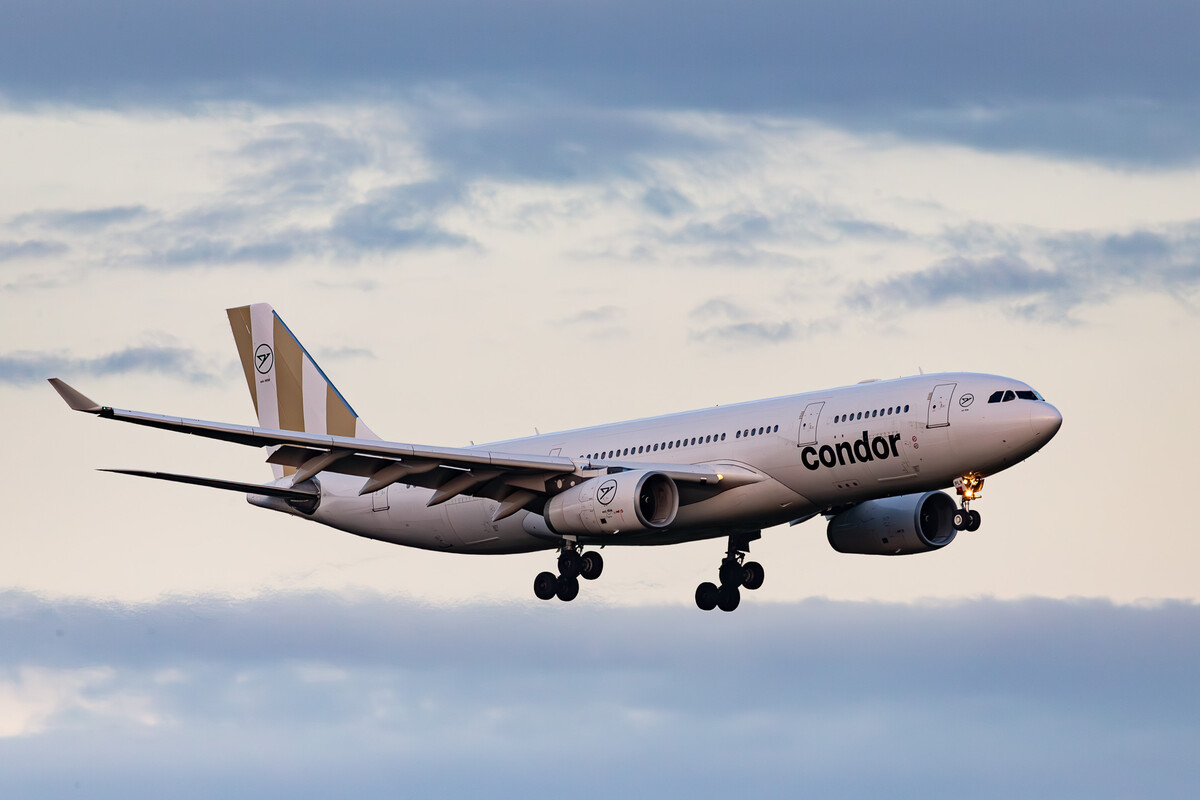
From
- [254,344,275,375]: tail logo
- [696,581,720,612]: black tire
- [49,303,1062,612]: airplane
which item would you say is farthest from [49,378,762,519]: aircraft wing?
[254,344,275,375]: tail logo

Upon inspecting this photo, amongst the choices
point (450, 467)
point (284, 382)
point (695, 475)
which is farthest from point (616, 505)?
point (284, 382)

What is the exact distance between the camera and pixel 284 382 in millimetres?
68312

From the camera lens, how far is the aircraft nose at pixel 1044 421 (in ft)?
165

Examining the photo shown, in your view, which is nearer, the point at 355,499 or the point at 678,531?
the point at 678,531

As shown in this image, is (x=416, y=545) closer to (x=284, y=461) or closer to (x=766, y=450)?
(x=284, y=461)

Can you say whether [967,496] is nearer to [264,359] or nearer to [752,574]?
[752,574]

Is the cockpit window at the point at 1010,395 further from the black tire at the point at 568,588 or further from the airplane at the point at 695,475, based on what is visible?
the black tire at the point at 568,588

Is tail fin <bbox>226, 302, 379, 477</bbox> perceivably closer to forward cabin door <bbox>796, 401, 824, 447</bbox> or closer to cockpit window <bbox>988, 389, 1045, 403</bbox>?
forward cabin door <bbox>796, 401, 824, 447</bbox>

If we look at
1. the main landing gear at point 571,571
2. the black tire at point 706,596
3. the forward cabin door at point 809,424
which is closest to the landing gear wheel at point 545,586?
the main landing gear at point 571,571

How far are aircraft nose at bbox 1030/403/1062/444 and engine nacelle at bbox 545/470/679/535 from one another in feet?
33.4

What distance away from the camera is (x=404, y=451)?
53.2m

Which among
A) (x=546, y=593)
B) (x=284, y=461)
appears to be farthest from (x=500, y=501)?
(x=284, y=461)

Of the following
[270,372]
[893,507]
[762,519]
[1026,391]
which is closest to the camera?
[1026,391]

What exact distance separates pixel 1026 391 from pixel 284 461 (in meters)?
20.5
